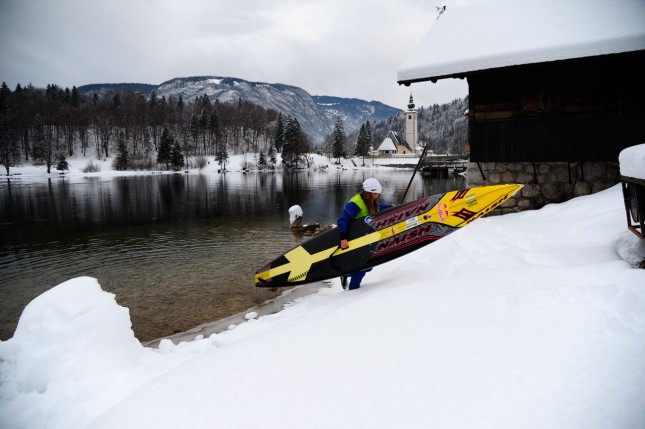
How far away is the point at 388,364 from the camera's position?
3.11 m

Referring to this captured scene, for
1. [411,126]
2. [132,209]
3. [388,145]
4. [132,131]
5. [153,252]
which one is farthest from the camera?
[411,126]

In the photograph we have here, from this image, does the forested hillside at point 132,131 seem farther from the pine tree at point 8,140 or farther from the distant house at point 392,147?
the distant house at point 392,147

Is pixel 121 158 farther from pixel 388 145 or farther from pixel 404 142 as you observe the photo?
pixel 404 142

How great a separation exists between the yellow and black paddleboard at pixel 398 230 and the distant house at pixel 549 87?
4.36 m

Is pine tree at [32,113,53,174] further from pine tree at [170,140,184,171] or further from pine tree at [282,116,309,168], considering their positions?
pine tree at [282,116,309,168]

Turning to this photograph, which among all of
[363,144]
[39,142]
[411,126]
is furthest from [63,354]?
[411,126]

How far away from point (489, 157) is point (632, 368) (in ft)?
30.4

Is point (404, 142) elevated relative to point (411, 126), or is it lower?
lower

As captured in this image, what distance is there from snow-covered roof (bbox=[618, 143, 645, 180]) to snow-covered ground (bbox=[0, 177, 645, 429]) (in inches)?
44.4

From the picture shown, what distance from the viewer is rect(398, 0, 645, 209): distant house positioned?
30.2 ft

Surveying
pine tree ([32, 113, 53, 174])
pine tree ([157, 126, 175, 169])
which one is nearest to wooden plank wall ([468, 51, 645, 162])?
pine tree ([157, 126, 175, 169])

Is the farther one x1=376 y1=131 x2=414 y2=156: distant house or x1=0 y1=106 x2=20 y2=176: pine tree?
x1=376 y1=131 x2=414 y2=156: distant house

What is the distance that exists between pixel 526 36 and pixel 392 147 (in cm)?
12155

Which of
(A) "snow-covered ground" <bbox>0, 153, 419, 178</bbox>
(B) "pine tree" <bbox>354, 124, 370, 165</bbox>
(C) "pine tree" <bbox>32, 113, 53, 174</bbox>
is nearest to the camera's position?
(A) "snow-covered ground" <bbox>0, 153, 419, 178</bbox>
